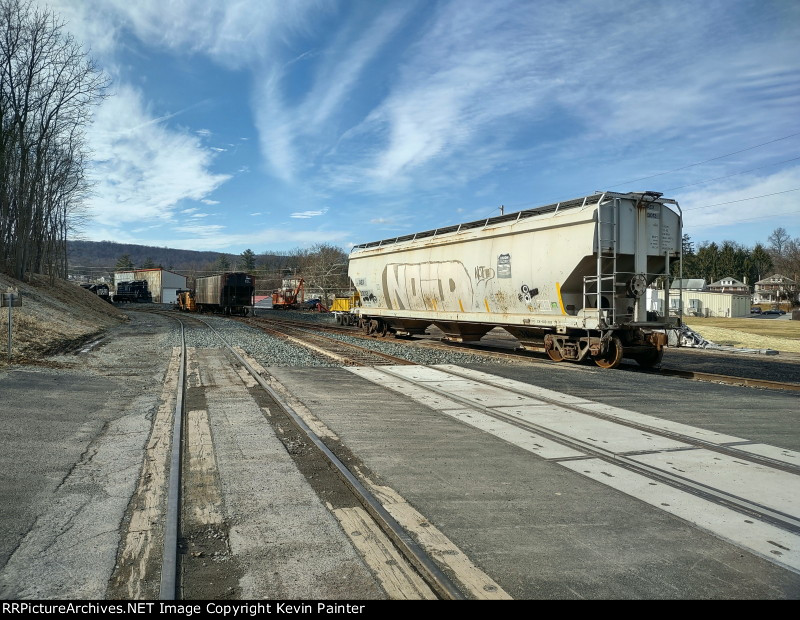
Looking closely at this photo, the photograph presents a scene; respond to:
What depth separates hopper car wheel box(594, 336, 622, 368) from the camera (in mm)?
12914

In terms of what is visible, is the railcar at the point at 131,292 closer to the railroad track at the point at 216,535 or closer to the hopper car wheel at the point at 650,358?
the hopper car wheel at the point at 650,358

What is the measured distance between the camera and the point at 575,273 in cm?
1310

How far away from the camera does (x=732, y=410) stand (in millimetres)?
8305

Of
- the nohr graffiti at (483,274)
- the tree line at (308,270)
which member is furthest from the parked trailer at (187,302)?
the nohr graffiti at (483,274)

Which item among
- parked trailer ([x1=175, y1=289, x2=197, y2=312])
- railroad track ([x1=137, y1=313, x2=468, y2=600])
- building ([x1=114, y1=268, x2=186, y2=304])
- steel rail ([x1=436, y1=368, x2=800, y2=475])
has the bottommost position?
railroad track ([x1=137, y1=313, x2=468, y2=600])

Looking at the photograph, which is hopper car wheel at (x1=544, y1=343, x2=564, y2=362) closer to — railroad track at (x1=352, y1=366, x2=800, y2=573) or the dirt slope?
railroad track at (x1=352, y1=366, x2=800, y2=573)

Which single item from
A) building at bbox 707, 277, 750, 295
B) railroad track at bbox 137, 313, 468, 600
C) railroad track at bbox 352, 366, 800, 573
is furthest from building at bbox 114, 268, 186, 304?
building at bbox 707, 277, 750, 295

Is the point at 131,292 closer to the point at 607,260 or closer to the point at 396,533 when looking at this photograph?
the point at 607,260

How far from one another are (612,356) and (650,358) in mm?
1035

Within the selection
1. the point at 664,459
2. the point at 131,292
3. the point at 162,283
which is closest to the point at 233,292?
the point at 131,292

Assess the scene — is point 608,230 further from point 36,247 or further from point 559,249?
point 36,247

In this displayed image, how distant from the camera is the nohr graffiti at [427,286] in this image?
17.4 m

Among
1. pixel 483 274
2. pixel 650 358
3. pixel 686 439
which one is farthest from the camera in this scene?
pixel 483 274

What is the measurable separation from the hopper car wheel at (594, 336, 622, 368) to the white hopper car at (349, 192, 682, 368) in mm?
31
